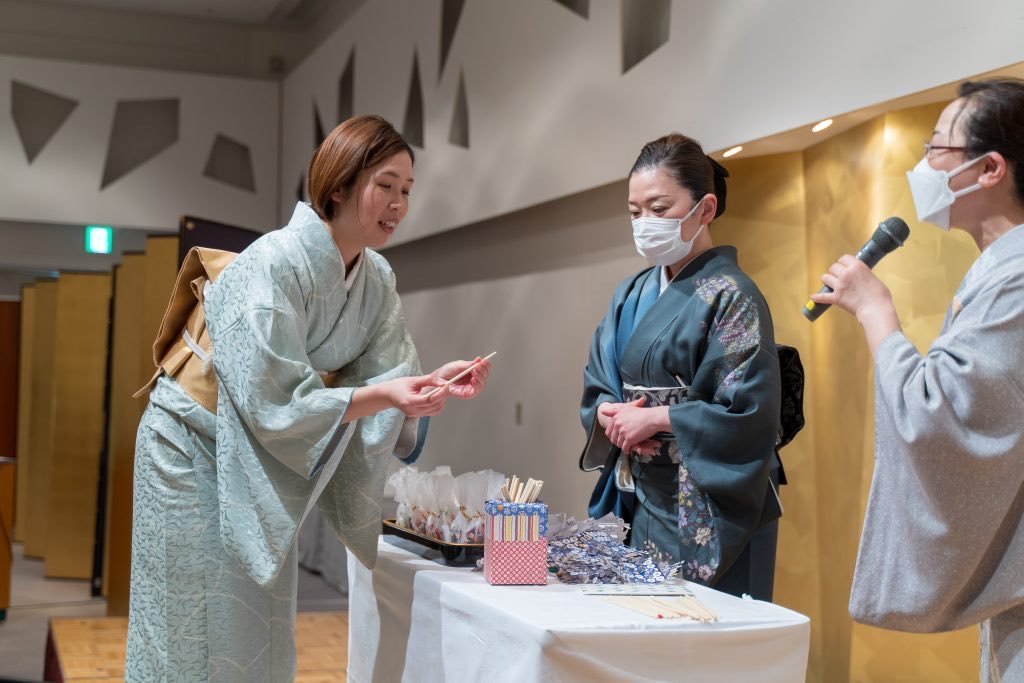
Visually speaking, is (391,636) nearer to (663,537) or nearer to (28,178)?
(663,537)

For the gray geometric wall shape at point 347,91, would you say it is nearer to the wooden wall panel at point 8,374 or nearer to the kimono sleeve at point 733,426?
the wooden wall panel at point 8,374

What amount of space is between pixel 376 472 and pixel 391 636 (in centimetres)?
31

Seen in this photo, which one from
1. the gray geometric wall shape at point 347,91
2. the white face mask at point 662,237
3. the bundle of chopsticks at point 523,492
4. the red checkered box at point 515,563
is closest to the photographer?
the red checkered box at point 515,563

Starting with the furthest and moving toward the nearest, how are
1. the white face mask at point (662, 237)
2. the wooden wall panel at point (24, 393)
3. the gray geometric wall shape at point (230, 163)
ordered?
the gray geometric wall shape at point (230, 163)
the wooden wall panel at point (24, 393)
the white face mask at point (662, 237)

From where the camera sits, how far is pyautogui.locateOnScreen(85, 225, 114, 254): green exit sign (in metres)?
7.89

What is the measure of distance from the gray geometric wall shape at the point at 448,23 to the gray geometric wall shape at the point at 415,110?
325mm

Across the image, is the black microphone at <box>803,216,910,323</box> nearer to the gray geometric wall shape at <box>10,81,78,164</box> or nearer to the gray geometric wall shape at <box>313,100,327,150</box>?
the gray geometric wall shape at <box>313,100,327,150</box>

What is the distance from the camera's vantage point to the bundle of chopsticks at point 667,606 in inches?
60.0

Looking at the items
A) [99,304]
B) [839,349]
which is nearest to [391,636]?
[839,349]

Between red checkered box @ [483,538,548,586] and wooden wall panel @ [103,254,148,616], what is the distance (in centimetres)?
407

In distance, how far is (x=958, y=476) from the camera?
1.35 m

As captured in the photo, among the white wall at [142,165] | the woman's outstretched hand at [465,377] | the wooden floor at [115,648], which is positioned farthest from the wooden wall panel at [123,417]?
the woman's outstretched hand at [465,377]

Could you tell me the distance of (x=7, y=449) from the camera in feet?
25.6

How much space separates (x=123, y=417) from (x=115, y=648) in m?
1.66
